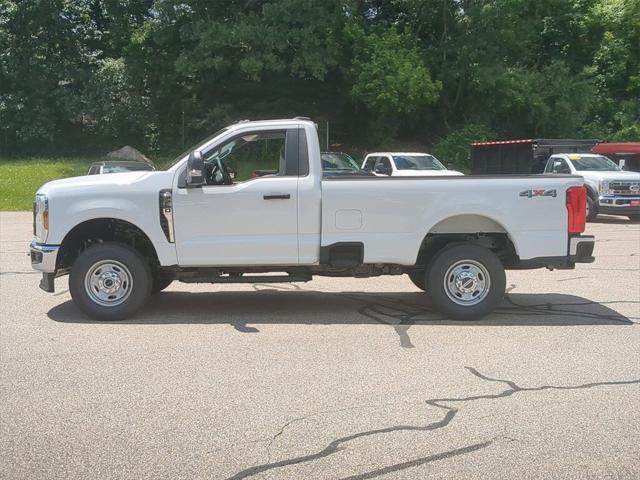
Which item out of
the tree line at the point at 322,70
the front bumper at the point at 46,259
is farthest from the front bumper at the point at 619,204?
the front bumper at the point at 46,259

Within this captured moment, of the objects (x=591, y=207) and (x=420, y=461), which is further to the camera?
(x=591, y=207)

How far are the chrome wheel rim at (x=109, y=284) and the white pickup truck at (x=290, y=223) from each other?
11 millimetres

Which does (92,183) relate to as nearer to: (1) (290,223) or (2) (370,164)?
(1) (290,223)

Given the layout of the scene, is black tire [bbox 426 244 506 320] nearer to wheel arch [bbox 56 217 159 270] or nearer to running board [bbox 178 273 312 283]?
running board [bbox 178 273 312 283]

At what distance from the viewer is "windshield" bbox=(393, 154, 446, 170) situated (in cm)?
2092

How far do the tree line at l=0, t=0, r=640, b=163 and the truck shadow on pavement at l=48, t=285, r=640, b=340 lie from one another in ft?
70.3

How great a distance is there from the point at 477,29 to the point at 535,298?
2596 centimetres

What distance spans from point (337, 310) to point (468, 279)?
1594mm

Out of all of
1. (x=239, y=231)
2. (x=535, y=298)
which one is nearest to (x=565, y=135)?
(x=535, y=298)

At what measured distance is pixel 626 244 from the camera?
1470 cm

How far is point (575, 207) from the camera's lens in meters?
7.80

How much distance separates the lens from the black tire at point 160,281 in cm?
872

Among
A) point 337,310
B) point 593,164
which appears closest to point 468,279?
point 337,310

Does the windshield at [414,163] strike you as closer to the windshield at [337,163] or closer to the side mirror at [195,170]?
the windshield at [337,163]
